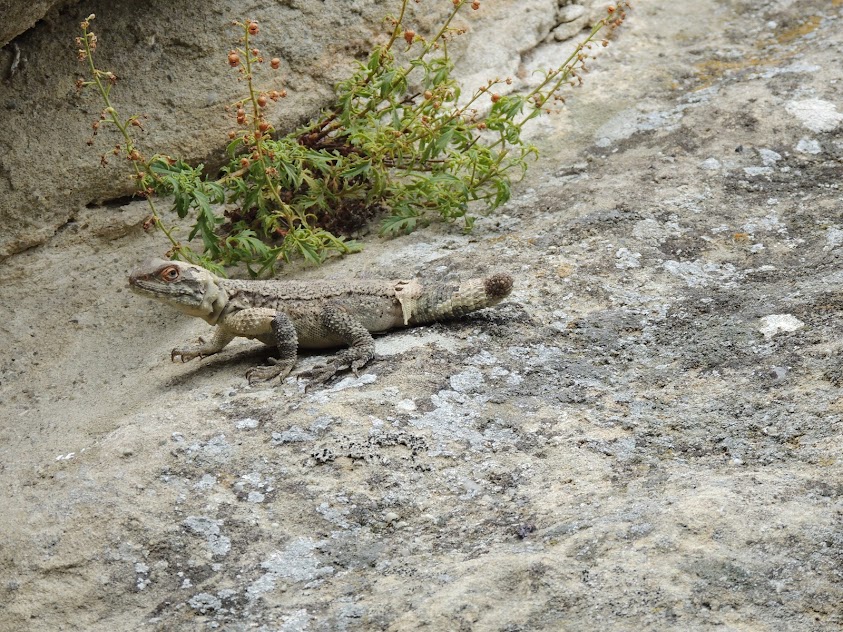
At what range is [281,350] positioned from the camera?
479 cm

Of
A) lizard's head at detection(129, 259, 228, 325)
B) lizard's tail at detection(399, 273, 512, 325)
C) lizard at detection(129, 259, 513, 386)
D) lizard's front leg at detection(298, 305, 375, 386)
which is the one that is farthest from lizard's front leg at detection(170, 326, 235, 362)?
lizard's tail at detection(399, 273, 512, 325)

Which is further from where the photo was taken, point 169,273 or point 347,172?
point 347,172

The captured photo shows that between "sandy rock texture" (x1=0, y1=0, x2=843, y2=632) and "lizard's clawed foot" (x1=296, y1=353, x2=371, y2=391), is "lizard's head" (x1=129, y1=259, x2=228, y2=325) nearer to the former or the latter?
"sandy rock texture" (x1=0, y1=0, x2=843, y2=632)

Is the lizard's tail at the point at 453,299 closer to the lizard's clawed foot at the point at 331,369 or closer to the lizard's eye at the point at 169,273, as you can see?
the lizard's clawed foot at the point at 331,369

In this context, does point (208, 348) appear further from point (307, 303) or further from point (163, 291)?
point (307, 303)

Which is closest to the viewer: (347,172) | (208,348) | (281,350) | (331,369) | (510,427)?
(510,427)

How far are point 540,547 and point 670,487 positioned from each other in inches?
21.5

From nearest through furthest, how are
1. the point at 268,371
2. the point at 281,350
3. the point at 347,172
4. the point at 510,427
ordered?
1. the point at 510,427
2. the point at 268,371
3. the point at 281,350
4. the point at 347,172

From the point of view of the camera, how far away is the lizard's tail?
15.4 feet

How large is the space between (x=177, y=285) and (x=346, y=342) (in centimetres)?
90

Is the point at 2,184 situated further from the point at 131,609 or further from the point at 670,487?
the point at 670,487

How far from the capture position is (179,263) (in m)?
4.90

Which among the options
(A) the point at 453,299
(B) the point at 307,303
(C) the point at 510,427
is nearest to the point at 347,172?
(B) the point at 307,303

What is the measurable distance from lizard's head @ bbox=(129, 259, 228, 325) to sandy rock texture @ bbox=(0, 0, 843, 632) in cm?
35
